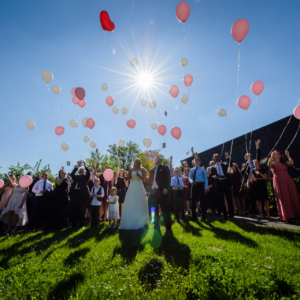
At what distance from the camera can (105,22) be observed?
6.71m

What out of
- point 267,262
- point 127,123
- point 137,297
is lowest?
point 137,297

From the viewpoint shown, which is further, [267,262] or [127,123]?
[127,123]

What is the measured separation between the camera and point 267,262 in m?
2.69

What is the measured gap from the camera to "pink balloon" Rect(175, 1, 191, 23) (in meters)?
6.61

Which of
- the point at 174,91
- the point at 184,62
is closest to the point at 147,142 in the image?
the point at 174,91

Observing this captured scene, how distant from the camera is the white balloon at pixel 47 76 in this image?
322 inches

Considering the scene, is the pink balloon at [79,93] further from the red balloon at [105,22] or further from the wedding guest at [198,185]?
the wedding guest at [198,185]

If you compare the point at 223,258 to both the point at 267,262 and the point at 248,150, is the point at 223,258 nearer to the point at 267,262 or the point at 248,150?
the point at 267,262

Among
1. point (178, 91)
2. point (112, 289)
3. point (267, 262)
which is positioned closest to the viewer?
point (112, 289)

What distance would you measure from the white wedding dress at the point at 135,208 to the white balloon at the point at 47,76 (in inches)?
231

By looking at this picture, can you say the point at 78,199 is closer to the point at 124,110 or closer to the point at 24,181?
the point at 24,181

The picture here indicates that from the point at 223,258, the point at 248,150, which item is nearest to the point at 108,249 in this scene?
the point at 223,258

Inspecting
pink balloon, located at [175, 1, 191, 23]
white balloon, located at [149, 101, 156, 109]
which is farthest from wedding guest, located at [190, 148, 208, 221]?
white balloon, located at [149, 101, 156, 109]

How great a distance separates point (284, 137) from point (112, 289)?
37.3 feet
